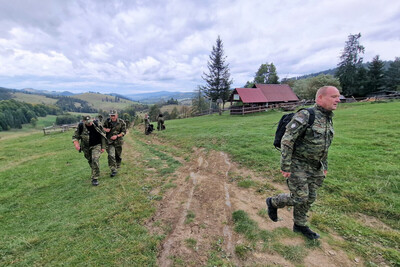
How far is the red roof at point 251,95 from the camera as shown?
31.5 metres

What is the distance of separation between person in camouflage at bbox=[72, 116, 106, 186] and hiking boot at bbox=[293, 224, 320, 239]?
6.35 m

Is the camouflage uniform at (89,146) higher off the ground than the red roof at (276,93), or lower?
lower

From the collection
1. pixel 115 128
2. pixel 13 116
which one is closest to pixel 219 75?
pixel 115 128

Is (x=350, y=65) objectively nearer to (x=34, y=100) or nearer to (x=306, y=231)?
(x=306, y=231)

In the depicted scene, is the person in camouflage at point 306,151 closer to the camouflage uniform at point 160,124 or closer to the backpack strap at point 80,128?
the backpack strap at point 80,128

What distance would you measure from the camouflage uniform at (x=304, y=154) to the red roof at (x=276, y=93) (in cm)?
3276

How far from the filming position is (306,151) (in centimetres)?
312

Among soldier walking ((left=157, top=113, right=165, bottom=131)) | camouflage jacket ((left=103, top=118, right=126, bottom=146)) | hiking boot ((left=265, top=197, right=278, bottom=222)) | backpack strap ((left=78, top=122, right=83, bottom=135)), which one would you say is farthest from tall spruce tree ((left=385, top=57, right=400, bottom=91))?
backpack strap ((left=78, top=122, right=83, bottom=135))

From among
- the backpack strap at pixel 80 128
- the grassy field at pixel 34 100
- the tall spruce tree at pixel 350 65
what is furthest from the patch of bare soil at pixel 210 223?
the grassy field at pixel 34 100

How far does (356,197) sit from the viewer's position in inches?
174

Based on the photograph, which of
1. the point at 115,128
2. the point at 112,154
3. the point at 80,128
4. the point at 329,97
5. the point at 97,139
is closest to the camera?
the point at 329,97

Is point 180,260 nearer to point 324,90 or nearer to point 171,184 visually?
point 171,184

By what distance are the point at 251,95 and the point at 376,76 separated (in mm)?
34073

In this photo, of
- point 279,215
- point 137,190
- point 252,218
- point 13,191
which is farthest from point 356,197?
point 13,191
